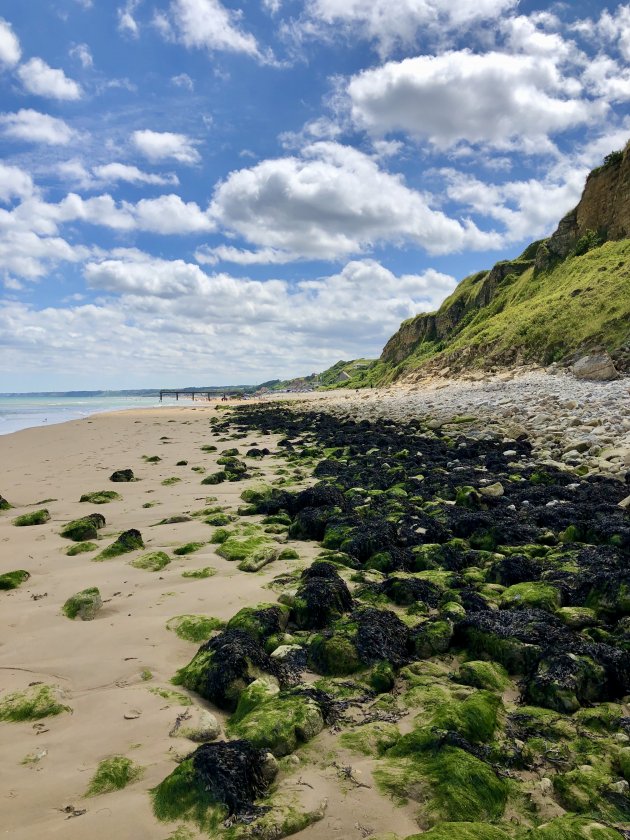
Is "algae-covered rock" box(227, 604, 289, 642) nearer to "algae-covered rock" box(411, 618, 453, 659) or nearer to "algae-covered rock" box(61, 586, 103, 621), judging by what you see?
"algae-covered rock" box(411, 618, 453, 659)

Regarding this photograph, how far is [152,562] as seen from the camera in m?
6.77

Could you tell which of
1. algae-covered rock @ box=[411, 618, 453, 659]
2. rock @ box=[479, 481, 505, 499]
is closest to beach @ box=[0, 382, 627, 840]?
algae-covered rock @ box=[411, 618, 453, 659]

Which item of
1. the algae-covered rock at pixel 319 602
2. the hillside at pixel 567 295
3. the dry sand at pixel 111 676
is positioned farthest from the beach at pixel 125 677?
the hillside at pixel 567 295

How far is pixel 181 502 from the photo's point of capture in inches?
413

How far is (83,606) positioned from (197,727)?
2.38 meters

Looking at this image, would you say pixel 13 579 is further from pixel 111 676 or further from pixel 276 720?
pixel 276 720

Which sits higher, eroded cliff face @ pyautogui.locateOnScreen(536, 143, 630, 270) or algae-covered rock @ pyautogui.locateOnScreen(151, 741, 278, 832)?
eroded cliff face @ pyautogui.locateOnScreen(536, 143, 630, 270)

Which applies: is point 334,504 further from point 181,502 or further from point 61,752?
point 61,752

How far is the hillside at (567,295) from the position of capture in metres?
35.0

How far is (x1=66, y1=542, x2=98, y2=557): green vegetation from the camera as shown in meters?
7.35

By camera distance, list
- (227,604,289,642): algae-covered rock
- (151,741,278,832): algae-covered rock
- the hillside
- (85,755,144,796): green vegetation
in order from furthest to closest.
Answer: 1. the hillside
2. (227,604,289,642): algae-covered rock
3. (85,755,144,796): green vegetation
4. (151,741,278,832): algae-covered rock

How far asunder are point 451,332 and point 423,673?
252 ft

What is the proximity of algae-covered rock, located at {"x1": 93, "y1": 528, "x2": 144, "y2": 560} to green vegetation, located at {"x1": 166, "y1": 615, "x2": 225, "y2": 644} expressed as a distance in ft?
7.95

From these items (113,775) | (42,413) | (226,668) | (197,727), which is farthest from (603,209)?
(42,413)
